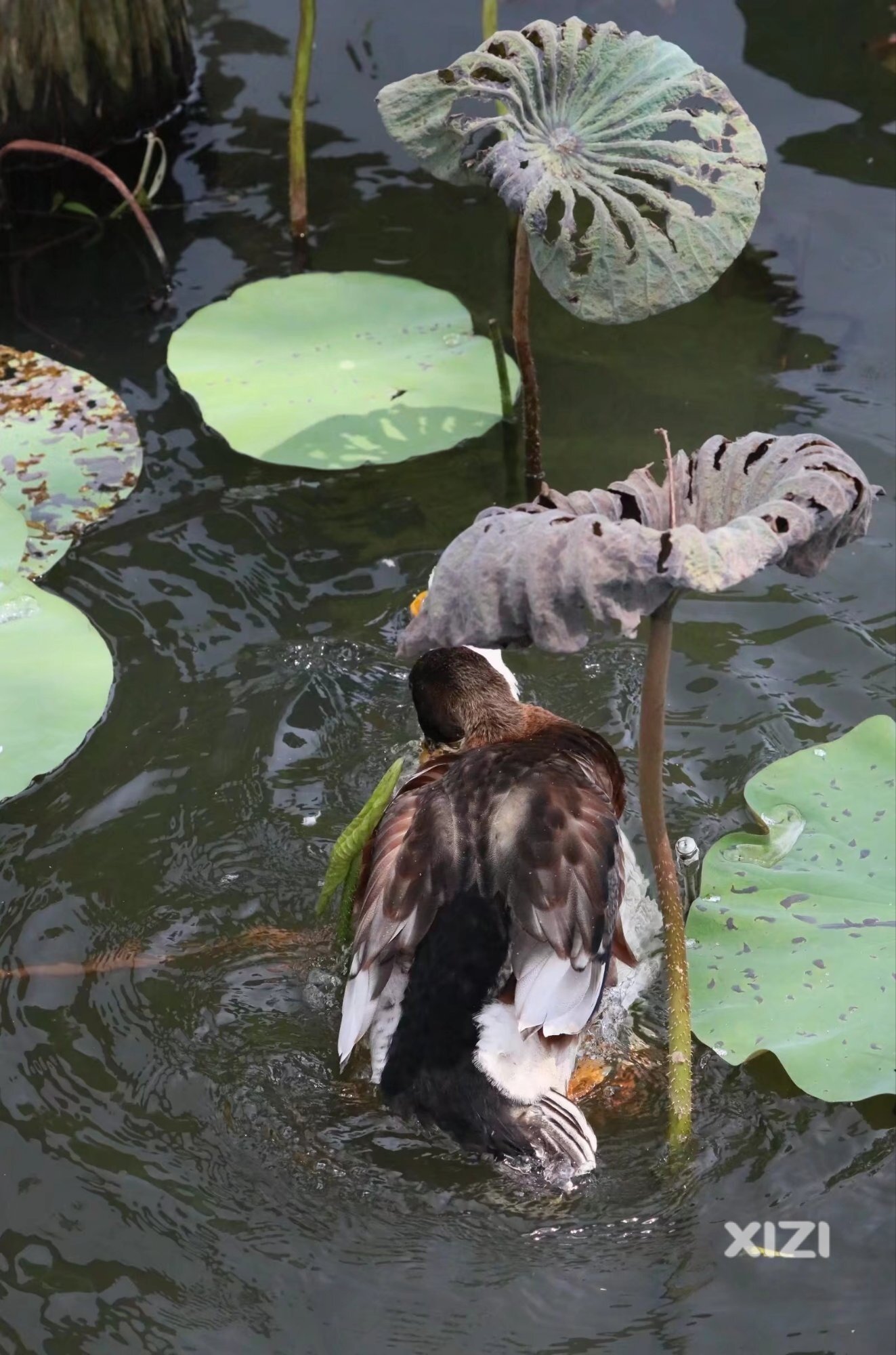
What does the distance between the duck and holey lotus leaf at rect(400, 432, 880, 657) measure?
670 mm

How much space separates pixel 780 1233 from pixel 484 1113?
0.61 meters

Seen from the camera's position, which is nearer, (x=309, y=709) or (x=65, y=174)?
(x=309, y=709)

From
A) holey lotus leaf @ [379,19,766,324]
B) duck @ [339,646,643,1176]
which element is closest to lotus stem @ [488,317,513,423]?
holey lotus leaf @ [379,19,766,324]

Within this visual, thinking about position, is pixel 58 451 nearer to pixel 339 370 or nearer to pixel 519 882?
pixel 339 370

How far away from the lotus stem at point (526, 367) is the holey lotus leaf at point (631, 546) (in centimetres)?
150

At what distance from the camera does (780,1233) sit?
2.75 metres

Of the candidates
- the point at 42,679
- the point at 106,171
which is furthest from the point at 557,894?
the point at 106,171

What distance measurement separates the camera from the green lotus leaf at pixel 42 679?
3.25 metres

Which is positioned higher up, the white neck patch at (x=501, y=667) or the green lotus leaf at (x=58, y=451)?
the green lotus leaf at (x=58, y=451)

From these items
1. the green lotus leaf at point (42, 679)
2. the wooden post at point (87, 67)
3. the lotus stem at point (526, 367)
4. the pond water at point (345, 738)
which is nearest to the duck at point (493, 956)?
the pond water at point (345, 738)

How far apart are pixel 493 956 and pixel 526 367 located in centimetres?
191

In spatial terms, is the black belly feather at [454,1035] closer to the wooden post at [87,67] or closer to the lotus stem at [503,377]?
the lotus stem at [503,377]

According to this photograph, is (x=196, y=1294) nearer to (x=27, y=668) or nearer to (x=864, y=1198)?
(x=864, y=1198)

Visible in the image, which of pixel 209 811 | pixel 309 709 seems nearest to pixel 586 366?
pixel 309 709
